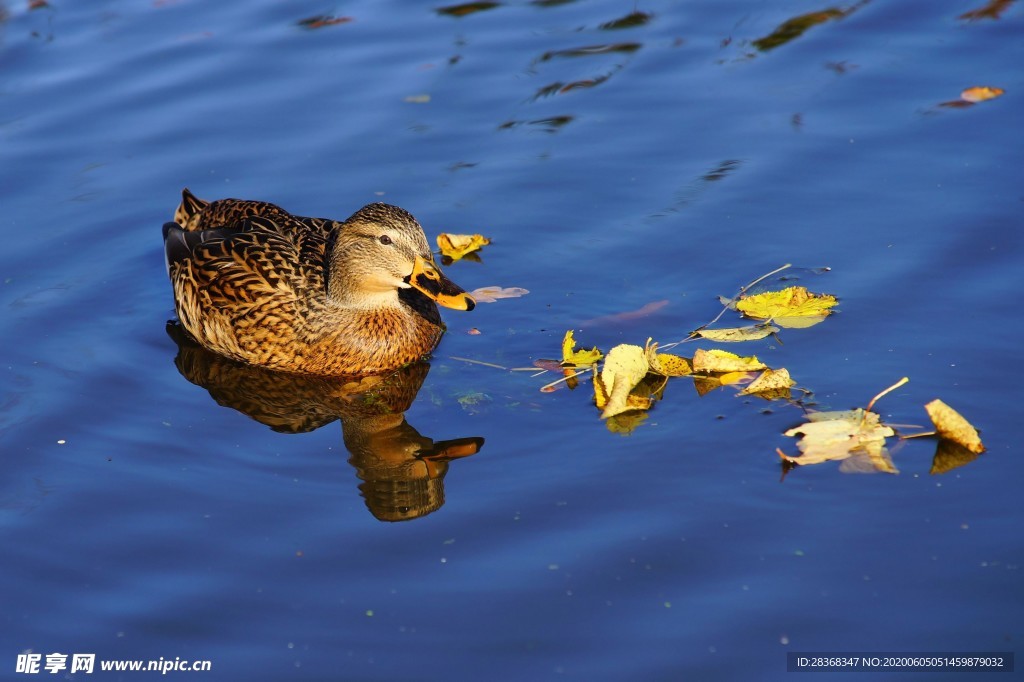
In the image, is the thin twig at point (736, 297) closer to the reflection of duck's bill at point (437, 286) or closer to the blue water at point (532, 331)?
the blue water at point (532, 331)

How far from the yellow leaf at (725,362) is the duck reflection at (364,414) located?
1330 millimetres

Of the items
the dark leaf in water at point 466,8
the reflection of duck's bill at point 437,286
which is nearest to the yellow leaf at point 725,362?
the reflection of duck's bill at point 437,286

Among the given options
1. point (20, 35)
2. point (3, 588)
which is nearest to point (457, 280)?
point (3, 588)

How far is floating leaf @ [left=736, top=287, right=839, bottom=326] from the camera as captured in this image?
720 cm

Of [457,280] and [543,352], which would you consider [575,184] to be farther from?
[543,352]

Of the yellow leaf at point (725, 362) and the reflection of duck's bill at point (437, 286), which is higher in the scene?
the reflection of duck's bill at point (437, 286)

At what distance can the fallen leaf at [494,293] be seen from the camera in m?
7.81

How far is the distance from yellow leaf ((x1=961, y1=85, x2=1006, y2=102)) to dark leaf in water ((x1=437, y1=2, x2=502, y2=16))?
449cm

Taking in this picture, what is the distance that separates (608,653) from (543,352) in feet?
8.43

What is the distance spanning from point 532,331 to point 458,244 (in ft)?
3.82

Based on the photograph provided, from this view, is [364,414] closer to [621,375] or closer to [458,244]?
A: [621,375]

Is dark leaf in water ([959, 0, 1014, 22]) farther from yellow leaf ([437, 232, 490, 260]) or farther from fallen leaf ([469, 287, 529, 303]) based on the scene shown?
fallen leaf ([469, 287, 529, 303])

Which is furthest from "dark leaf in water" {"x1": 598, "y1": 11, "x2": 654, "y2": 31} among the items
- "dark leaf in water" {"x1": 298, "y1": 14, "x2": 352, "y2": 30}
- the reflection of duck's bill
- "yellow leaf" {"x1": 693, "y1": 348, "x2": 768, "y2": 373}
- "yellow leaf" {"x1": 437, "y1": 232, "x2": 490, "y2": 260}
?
"yellow leaf" {"x1": 693, "y1": 348, "x2": 768, "y2": 373}

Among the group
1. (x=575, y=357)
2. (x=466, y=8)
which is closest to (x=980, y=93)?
(x=575, y=357)
